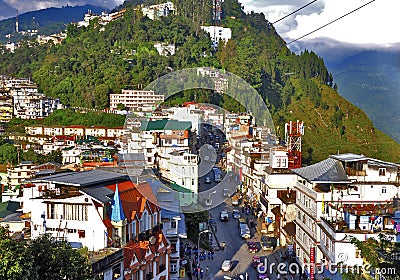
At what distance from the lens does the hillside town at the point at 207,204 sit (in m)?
8.16

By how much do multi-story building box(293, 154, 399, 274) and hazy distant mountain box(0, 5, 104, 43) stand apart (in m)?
100

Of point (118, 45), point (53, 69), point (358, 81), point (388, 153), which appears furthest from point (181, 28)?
point (358, 81)

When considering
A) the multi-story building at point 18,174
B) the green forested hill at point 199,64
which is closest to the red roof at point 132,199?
the multi-story building at point 18,174

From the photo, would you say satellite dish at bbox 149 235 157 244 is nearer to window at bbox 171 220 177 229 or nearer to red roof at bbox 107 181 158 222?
red roof at bbox 107 181 158 222

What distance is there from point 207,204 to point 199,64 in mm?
24783

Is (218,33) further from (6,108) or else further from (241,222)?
(241,222)

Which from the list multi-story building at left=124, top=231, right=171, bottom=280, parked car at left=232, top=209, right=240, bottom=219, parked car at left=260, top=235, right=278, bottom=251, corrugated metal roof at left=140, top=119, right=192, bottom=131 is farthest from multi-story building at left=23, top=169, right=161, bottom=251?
parked car at left=232, top=209, right=240, bottom=219

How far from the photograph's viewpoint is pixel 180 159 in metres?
12.8

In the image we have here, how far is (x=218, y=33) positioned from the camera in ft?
166

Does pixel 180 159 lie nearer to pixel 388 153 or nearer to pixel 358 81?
pixel 358 81

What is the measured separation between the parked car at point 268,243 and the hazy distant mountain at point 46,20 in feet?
320

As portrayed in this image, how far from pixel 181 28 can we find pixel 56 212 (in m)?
41.0

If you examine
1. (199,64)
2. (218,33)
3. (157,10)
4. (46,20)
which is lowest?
(199,64)

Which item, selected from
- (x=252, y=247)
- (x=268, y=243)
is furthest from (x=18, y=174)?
(x=268, y=243)
